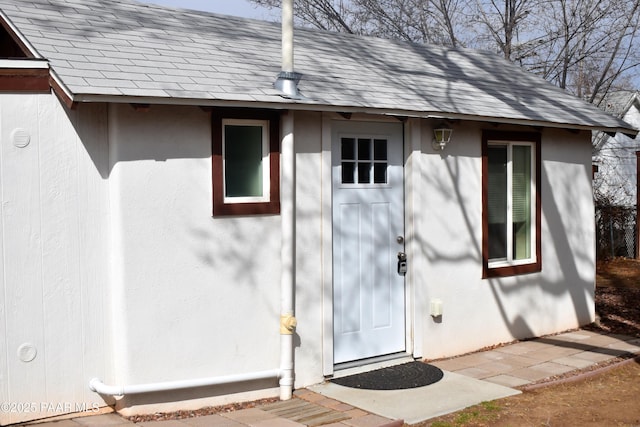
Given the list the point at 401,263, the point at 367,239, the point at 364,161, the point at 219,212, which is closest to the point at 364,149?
the point at 364,161

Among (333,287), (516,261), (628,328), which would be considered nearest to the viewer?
(333,287)

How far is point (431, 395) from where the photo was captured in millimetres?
7070

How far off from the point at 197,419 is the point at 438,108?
413cm

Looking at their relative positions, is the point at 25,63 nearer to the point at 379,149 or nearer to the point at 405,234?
the point at 379,149

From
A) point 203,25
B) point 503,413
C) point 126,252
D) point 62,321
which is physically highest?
point 203,25

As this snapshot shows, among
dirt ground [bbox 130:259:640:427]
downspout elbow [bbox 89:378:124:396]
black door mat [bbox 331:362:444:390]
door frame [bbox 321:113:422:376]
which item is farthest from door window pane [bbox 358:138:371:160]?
downspout elbow [bbox 89:378:124:396]

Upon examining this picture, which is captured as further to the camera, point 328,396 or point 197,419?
point 328,396

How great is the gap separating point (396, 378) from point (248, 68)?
3416mm

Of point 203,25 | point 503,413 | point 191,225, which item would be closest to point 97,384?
point 191,225

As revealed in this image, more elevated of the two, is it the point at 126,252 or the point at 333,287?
the point at 126,252

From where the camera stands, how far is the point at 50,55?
6.32m

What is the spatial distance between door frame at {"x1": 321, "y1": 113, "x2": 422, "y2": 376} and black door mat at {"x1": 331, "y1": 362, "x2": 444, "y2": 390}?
9.5 inches

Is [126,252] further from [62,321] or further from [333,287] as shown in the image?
[333,287]

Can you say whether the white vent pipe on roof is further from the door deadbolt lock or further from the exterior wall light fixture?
the door deadbolt lock
